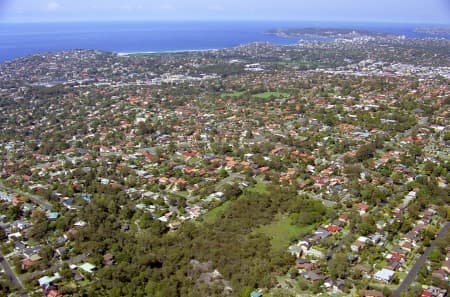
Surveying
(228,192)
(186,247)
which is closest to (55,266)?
(186,247)

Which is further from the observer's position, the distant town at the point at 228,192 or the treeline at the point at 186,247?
the distant town at the point at 228,192

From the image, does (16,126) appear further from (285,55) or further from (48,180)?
(285,55)

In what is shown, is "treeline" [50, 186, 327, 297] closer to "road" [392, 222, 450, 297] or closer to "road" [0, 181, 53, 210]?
"road" [0, 181, 53, 210]

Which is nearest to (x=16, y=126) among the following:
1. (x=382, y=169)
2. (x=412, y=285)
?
(x=382, y=169)

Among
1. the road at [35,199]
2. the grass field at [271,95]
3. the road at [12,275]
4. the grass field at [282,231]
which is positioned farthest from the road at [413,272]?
the grass field at [271,95]

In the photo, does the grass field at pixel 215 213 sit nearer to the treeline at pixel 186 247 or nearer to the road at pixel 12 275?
the treeline at pixel 186 247

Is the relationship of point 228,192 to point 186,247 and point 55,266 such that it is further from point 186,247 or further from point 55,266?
point 55,266
